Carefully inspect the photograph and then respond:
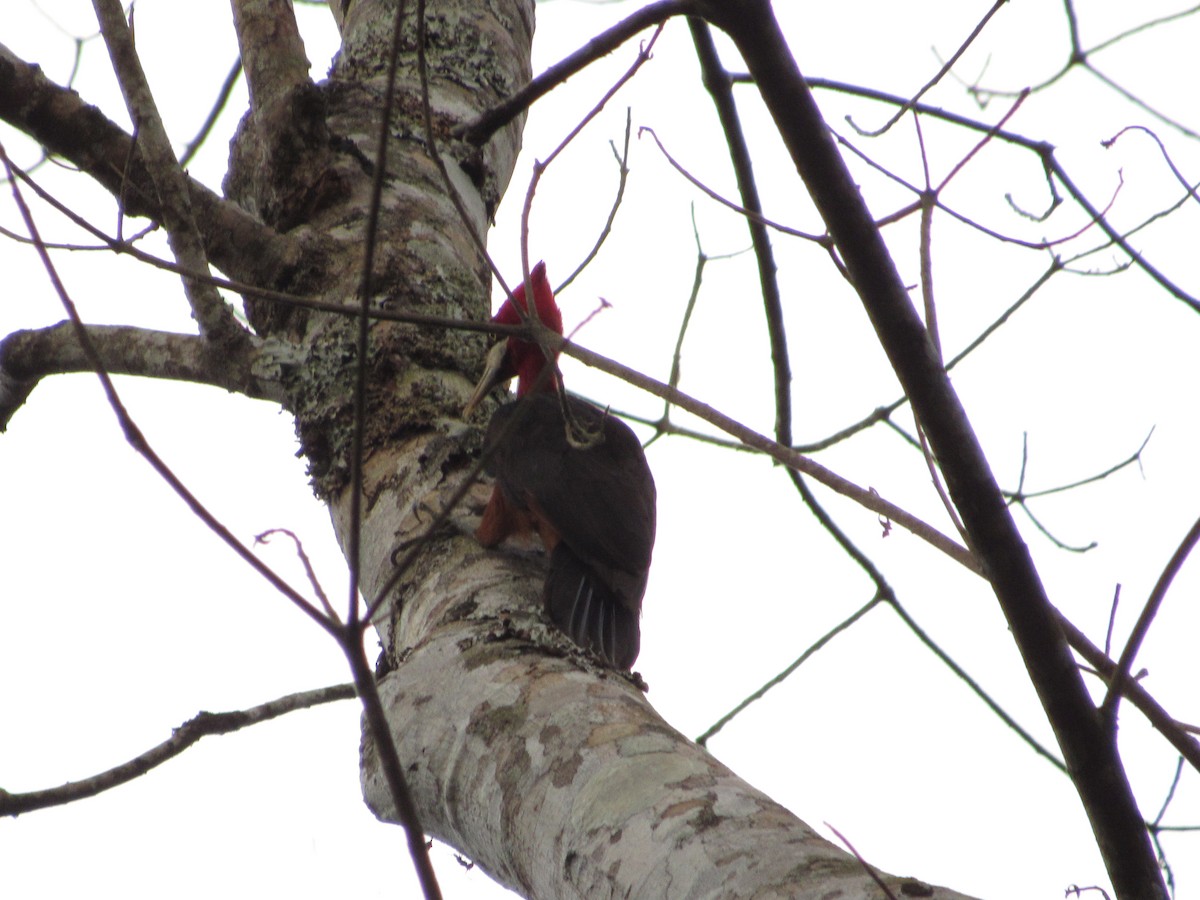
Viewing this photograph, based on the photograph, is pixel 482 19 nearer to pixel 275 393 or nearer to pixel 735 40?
pixel 275 393

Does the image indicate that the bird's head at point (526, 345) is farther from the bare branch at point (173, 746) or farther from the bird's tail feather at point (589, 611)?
the bare branch at point (173, 746)

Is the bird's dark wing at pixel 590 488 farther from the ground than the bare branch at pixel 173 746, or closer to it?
farther from the ground

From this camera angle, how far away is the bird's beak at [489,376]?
8.41ft

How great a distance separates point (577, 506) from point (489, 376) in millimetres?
444

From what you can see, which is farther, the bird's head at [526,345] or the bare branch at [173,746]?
the bird's head at [526,345]

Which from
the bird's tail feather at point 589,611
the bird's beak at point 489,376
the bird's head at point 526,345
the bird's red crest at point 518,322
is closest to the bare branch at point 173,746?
the bird's tail feather at point 589,611

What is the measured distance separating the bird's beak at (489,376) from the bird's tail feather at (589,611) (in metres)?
0.37

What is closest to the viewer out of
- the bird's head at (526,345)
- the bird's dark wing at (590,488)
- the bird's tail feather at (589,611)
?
the bird's tail feather at (589,611)

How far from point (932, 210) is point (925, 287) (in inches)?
8.9

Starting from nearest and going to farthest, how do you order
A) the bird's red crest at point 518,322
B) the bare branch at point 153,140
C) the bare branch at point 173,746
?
the bare branch at point 173,746 < the bare branch at point 153,140 < the bird's red crest at point 518,322

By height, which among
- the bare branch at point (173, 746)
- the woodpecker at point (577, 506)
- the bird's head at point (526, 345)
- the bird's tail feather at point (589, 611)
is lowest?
the bare branch at point (173, 746)

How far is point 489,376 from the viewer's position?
268cm

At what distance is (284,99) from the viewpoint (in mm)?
2715

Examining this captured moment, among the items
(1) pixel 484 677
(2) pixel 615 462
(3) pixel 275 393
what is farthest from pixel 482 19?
(1) pixel 484 677
